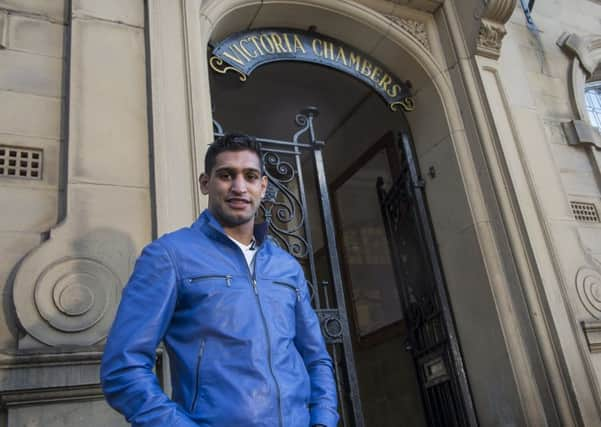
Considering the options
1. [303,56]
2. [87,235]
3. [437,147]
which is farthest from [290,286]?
[437,147]

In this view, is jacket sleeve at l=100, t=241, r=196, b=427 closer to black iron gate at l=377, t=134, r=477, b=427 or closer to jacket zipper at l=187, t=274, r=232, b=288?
jacket zipper at l=187, t=274, r=232, b=288

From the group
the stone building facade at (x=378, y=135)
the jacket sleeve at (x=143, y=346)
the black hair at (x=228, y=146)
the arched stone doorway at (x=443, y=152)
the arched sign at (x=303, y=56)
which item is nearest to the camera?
the jacket sleeve at (x=143, y=346)

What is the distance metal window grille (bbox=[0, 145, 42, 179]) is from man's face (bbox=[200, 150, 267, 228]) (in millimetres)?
1802

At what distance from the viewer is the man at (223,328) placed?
1.65 meters

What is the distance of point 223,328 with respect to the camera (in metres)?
1.80

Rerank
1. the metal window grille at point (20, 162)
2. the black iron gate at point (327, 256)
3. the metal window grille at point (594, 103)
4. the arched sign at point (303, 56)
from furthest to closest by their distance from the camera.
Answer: the metal window grille at point (594, 103)
the arched sign at point (303, 56)
the black iron gate at point (327, 256)
the metal window grille at point (20, 162)

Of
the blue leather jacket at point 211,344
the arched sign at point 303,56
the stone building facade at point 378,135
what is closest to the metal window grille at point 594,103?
the stone building facade at point 378,135

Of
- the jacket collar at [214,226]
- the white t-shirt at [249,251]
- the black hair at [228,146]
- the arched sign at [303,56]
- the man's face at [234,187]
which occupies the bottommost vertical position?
the white t-shirt at [249,251]

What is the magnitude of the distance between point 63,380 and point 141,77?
7.06ft

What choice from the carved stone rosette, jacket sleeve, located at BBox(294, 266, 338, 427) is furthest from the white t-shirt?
the carved stone rosette

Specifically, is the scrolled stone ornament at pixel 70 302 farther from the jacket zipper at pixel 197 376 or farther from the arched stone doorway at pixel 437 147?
the jacket zipper at pixel 197 376

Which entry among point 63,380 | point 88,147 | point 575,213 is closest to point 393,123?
point 575,213

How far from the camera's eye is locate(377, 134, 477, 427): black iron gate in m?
5.08

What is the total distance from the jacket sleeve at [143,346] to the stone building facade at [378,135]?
54.9 inches
